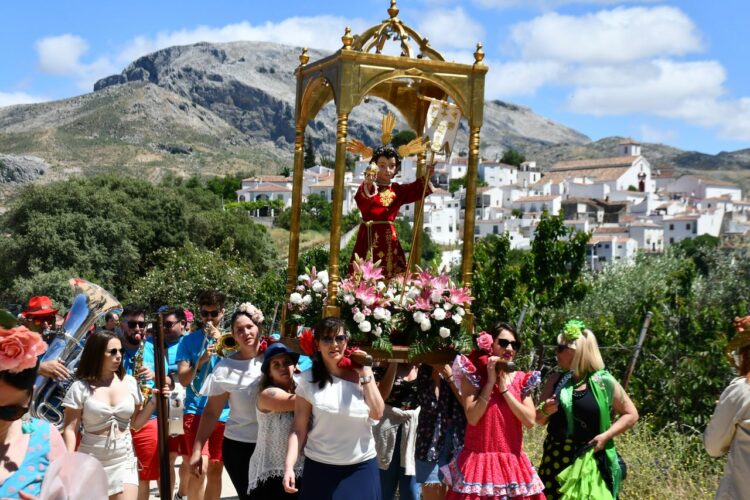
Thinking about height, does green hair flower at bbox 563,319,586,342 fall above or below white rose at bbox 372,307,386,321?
below

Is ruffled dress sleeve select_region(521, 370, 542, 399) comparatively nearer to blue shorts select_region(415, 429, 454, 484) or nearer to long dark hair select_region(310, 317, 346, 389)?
blue shorts select_region(415, 429, 454, 484)

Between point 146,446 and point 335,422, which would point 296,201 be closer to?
point 146,446

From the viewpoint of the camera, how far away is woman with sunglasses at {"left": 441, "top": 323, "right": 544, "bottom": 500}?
604 centimetres

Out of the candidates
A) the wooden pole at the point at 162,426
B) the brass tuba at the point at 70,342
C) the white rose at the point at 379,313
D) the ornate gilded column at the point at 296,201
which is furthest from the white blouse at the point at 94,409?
the ornate gilded column at the point at 296,201

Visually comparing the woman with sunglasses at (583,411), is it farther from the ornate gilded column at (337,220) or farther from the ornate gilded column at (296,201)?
the ornate gilded column at (296,201)

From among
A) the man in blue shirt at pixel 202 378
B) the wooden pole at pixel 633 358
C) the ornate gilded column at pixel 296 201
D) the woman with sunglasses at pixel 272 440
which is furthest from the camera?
→ the wooden pole at pixel 633 358

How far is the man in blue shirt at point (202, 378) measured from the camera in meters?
7.17

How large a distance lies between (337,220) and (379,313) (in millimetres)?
869

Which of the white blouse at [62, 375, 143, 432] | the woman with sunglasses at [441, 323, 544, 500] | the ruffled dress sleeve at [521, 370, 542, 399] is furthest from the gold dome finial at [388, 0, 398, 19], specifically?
the white blouse at [62, 375, 143, 432]

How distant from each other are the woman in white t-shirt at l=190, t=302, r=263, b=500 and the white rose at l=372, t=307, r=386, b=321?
0.81 metres

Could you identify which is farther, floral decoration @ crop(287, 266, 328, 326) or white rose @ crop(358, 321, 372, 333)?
floral decoration @ crop(287, 266, 328, 326)

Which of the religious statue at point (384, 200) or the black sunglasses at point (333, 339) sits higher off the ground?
the religious statue at point (384, 200)

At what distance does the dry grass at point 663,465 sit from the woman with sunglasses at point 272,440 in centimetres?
394

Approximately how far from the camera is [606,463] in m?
6.38
